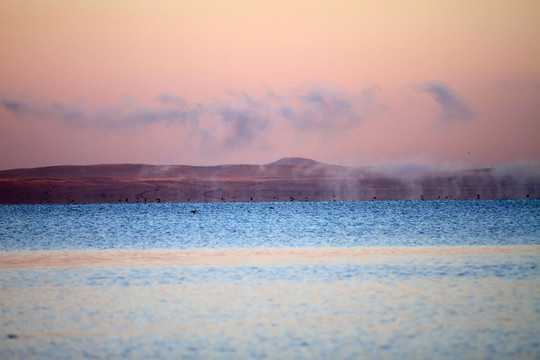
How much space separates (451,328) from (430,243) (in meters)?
35.4

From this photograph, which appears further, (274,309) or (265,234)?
(265,234)

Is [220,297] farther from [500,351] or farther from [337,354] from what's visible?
[500,351]

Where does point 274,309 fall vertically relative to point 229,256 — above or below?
Answer: above

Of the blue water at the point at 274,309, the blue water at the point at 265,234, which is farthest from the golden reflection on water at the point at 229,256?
the blue water at the point at 265,234

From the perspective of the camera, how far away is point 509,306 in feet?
65.0

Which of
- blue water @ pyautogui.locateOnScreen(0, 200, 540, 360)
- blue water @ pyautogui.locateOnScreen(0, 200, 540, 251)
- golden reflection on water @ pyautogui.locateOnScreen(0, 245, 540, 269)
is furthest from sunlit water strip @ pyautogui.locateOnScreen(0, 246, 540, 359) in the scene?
blue water @ pyautogui.locateOnScreen(0, 200, 540, 251)

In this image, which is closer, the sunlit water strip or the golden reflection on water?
the sunlit water strip

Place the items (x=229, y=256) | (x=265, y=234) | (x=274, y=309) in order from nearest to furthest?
(x=274, y=309) → (x=229, y=256) → (x=265, y=234)

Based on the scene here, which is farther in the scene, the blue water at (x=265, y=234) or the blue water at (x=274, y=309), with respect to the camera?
the blue water at (x=265, y=234)

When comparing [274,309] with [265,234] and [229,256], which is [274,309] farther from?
[265,234]

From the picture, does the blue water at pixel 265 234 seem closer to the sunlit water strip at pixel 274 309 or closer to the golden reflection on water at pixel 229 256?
the golden reflection on water at pixel 229 256

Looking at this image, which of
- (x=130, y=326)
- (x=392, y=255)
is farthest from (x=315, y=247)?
(x=130, y=326)

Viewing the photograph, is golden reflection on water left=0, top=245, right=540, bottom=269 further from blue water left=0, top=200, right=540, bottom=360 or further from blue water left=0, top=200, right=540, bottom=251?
blue water left=0, top=200, right=540, bottom=251

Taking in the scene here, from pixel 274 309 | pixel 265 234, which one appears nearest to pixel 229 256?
pixel 274 309
